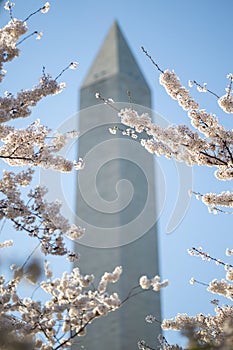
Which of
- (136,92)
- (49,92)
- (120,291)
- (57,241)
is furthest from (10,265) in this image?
(136,92)

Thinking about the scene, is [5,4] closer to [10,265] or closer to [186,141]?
[186,141]

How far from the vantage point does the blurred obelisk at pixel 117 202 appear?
9523 mm

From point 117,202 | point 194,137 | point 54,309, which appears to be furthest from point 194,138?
point 117,202

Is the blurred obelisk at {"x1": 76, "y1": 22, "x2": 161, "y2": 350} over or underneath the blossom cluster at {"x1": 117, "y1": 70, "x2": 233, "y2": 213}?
over

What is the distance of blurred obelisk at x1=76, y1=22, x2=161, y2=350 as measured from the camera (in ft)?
31.2

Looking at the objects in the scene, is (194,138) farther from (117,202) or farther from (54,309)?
(117,202)

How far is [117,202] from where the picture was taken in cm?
1098

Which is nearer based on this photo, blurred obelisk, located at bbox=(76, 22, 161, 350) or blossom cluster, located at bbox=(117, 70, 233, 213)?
blossom cluster, located at bbox=(117, 70, 233, 213)

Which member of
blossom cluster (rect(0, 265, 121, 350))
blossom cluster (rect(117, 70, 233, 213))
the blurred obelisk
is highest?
the blurred obelisk

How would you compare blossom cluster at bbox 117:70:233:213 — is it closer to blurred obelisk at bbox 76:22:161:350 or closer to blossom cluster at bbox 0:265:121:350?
blossom cluster at bbox 0:265:121:350

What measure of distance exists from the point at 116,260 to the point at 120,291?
76cm

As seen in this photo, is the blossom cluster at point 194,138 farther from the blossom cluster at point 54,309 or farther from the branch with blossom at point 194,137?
the blossom cluster at point 54,309

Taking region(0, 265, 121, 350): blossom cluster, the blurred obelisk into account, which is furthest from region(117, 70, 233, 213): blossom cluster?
the blurred obelisk

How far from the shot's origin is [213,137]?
3270 millimetres
